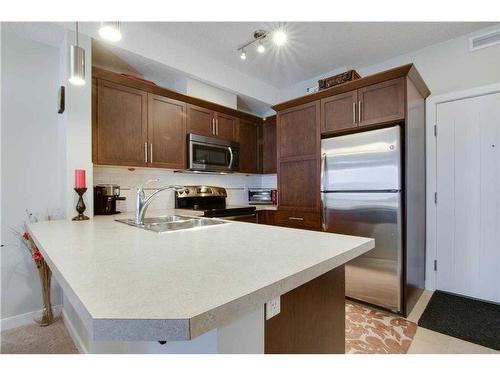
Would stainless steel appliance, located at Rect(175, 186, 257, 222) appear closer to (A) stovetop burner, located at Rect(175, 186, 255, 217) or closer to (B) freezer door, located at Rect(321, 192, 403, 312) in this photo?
(A) stovetop burner, located at Rect(175, 186, 255, 217)

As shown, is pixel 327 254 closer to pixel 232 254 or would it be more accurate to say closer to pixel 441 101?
pixel 232 254

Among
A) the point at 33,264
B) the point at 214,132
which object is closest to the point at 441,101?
the point at 214,132

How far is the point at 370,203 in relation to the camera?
234 centimetres

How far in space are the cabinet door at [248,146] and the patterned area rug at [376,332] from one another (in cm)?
214

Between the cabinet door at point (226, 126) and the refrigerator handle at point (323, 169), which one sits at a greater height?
the cabinet door at point (226, 126)

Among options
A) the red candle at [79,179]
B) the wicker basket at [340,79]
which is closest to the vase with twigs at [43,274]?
the red candle at [79,179]

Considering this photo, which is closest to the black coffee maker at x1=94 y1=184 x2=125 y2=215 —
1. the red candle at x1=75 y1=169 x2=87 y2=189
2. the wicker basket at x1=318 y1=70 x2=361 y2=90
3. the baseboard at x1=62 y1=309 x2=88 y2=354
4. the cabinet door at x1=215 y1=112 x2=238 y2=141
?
the red candle at x1=75 y1=169 x2=87 y2=189

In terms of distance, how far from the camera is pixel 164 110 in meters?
2.74

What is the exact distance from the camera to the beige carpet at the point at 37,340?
1853mm

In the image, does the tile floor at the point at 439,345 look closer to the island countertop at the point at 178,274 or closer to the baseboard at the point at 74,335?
the island countertop at the point at 178,274

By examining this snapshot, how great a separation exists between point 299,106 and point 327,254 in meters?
2.38

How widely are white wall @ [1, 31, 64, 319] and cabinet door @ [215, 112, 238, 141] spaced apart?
165cm

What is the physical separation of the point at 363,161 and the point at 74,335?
2.75 meters
